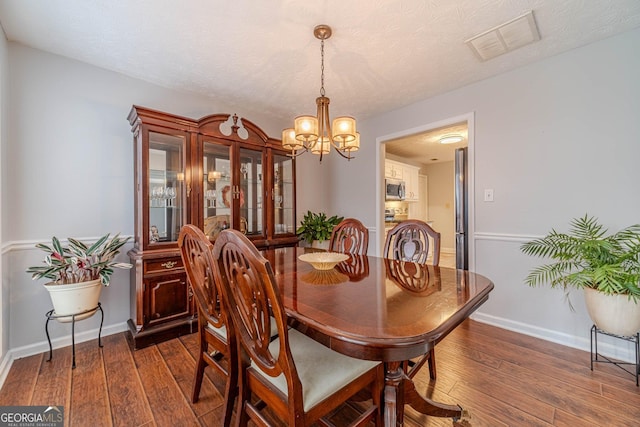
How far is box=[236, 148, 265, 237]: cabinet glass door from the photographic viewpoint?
2.87 meters

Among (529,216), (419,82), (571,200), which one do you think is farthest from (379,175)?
(571,200)

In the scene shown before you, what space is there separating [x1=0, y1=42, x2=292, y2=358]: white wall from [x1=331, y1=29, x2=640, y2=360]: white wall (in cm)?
331

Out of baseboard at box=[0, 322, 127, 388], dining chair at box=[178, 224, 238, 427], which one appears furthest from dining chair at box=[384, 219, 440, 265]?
baseboard at box=[0, 322, 127, 388]

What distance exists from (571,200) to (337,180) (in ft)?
8.77

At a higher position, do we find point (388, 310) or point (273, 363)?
point (388, 310)

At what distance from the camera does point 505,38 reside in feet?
6.47

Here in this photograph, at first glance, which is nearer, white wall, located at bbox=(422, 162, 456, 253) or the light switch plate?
the light switch plate

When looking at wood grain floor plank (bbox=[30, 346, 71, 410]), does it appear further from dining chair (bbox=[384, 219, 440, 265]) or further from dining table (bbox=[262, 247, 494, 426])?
dining chair (bbox=[384, 219, 440, 265])

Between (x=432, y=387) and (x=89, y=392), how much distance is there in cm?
211

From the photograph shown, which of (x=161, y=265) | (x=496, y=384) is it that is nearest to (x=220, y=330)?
(x=161, y=265)

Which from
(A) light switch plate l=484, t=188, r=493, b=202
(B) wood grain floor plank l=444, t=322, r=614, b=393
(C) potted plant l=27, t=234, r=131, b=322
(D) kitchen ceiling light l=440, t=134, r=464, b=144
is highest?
(D) kitchen ceiling light l=440, t=134, r=464, b=144

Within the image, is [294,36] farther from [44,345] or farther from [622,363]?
[622,363]

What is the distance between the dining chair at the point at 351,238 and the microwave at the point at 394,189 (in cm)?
292

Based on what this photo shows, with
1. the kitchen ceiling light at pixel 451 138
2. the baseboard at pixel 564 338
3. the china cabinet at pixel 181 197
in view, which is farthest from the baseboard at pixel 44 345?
the kitchen ceiling light at pixel 451 138
